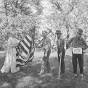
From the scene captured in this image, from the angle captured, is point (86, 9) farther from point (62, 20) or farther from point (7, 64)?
point (7, 64)

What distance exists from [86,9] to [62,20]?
5.51 meters

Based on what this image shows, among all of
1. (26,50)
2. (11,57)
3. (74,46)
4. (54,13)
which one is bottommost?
(11,57)

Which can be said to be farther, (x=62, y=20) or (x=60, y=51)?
(x=62, y=20)

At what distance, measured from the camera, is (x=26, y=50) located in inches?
300

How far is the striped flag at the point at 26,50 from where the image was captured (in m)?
→ 7.59

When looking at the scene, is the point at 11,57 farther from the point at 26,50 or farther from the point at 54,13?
the point at 54,13

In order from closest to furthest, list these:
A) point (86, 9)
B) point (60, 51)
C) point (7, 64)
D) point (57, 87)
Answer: point (57, 87)
point (60, 51)
point (7, 64)
point (86, 9)

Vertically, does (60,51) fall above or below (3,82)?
above

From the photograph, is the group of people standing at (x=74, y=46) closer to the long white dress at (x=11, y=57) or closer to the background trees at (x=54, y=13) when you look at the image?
the long white dress at (x=11, y=57)

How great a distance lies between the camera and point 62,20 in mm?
32969

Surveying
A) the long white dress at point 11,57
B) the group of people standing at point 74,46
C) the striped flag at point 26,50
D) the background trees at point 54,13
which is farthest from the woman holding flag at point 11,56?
the background trees at point 54,13

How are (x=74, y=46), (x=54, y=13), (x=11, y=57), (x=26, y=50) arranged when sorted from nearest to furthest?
(x=74, y=46) → (x=26, y=50) → (x=11, y=57) → (x=54, y=13)

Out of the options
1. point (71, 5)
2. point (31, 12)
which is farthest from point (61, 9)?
point (31, 12)

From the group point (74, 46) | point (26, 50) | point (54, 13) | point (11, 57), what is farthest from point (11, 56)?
point (54, 13)
